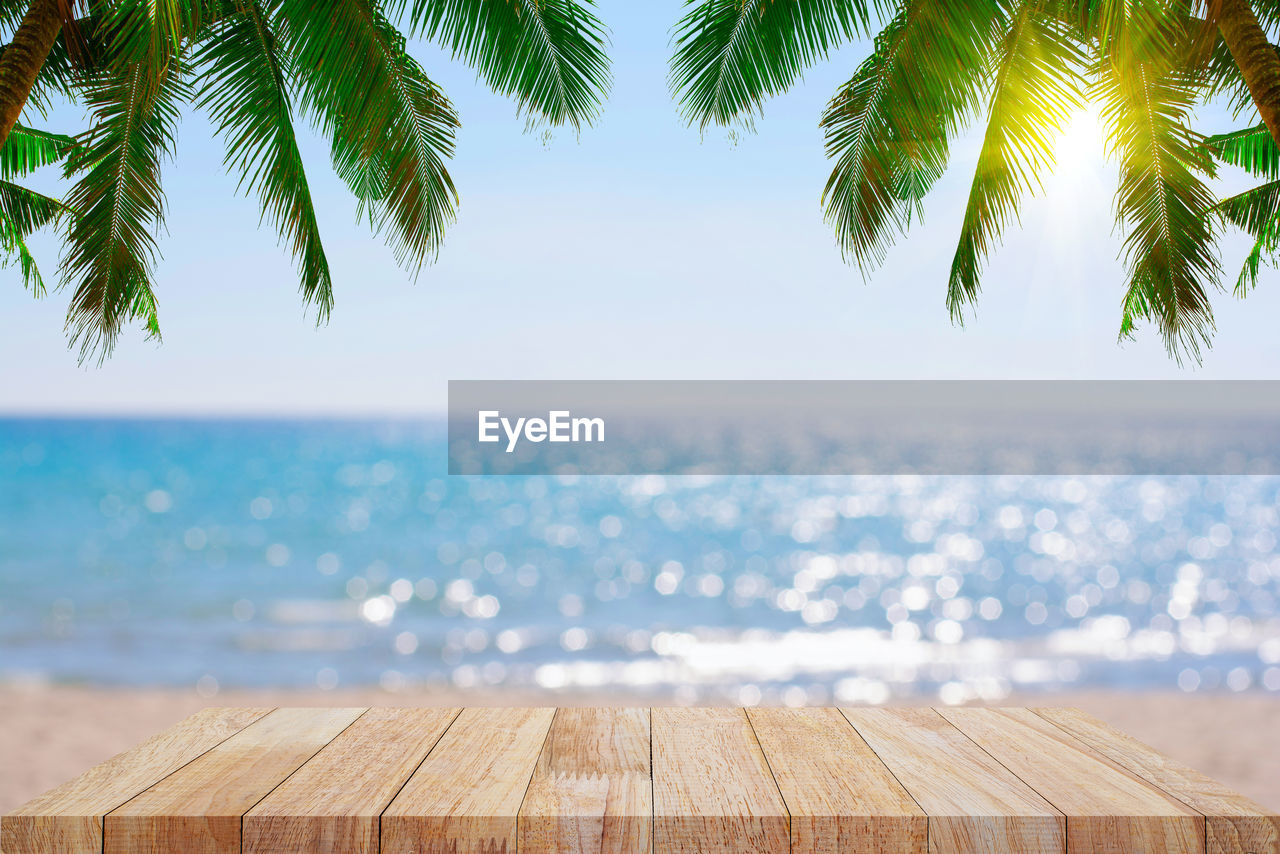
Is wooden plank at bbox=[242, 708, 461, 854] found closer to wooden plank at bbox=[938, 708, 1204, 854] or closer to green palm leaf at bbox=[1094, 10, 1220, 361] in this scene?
wooden plank at bbox=[938, 708, 1204, 854]

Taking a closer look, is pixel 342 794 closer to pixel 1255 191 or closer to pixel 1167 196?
pixel 1167 196

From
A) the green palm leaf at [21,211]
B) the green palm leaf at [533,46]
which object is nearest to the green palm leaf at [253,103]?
the green palm leaf at [533,46]

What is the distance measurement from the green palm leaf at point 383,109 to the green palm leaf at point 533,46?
0.33m

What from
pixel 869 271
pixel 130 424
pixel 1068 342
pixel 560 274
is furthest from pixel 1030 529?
pixel 130 424

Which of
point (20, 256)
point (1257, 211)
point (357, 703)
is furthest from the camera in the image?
point (20, 256)

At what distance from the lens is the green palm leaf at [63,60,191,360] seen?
5.33 metres

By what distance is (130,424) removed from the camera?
7412 cm

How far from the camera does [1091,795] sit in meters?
1.62

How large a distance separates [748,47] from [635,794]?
581cm

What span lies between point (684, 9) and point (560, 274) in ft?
156

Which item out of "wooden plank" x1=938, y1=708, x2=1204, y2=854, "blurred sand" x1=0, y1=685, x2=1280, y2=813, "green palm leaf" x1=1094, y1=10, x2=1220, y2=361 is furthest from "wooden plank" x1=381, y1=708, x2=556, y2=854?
"blurred sand" x1=0, y1=685, x2=1280, y2=813

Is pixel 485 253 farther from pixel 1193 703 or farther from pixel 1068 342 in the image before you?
pixel 1193 703
